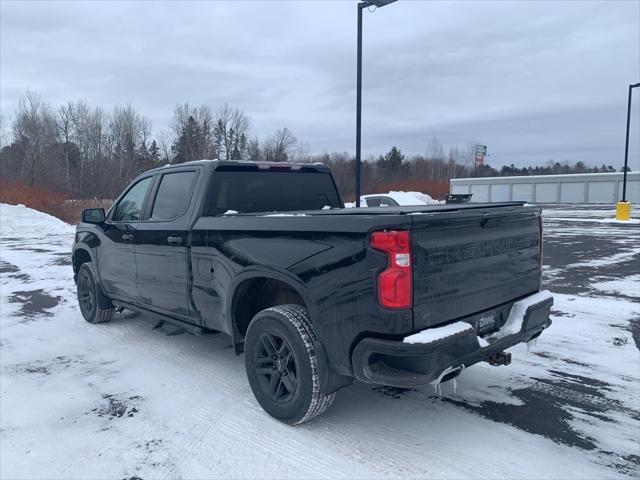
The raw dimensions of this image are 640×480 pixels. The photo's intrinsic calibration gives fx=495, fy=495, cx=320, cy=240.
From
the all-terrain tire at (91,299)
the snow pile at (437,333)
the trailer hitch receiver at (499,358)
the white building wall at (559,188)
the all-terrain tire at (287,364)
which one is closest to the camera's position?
the snow pile at (437,333)

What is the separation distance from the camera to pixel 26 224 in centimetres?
2159

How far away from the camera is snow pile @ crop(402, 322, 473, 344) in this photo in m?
2.86

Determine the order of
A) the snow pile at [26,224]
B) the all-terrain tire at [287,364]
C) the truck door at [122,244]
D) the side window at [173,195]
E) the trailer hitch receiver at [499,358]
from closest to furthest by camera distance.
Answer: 1. the all-terrain tire at [287,364]
2. the trailer hitch receiver at [499,358]
3. the side window at [173,195]
4. the truck door at [122,244]
5. the snow pile at [26,224]

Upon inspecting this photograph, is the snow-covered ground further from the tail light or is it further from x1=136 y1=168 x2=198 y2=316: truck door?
the tail light

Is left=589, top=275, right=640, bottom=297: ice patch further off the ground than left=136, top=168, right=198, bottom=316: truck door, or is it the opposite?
left=136, top=168, right=198, bottom=316: truck door

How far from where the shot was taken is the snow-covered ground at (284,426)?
124 inches

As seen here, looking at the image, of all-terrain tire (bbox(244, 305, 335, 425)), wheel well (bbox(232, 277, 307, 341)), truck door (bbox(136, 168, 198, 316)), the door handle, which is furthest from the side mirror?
all-terrain tire (bbox(244, 305, 335, 425))

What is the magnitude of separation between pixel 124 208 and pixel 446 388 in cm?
409

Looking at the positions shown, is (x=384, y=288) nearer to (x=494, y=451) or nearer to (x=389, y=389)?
(x=494, y=451)

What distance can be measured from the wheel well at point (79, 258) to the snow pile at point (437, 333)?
5406 millimetres

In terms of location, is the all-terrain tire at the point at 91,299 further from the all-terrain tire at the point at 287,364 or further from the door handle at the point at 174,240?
the all-terrain tire at the point at 287,364

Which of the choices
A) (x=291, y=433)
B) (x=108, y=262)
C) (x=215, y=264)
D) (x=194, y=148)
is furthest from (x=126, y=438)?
(x=194, y=148)

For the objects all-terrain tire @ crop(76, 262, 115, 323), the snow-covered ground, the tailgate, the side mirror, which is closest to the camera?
the tailgate

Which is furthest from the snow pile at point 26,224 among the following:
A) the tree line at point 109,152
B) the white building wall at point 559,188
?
the white building wall at point 559,188
